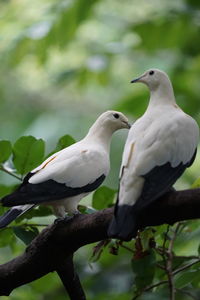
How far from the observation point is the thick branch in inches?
91.2

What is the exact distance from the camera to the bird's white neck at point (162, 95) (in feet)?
9.17

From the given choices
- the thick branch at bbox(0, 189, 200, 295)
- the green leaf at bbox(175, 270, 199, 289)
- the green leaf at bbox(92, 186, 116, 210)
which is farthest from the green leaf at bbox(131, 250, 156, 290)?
the thick branch at bbox(0, 189, 200, 295)

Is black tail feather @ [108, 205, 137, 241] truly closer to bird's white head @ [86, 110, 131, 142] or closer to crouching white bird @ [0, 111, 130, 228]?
crouching white bird @ [0, 111, 130, 228]

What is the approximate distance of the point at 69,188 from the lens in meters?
2.88

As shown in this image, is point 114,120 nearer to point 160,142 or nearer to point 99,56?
point 160,142

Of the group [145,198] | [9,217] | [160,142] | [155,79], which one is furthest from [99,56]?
[145,198]

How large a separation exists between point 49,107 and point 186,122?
752cm

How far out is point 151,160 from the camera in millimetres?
2461

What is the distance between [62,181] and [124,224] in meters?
0.65

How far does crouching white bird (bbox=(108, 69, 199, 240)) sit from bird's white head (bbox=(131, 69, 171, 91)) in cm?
14

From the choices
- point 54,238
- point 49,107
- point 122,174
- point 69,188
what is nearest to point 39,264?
point 54,238

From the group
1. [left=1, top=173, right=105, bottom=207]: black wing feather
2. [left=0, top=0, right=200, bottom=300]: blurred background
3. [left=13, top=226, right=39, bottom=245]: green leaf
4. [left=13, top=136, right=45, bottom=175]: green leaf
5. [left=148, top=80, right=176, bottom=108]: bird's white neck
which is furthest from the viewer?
[left=0, top=0, right=200, bottom=300]: blurred background

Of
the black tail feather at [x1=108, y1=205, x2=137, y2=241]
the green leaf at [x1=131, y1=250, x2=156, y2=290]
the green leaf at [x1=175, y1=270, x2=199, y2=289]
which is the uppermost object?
the black tail feather at [x1=108, y1=205, x2=137, y2=241]

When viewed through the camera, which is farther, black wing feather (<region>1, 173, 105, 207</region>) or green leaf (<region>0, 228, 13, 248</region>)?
green leaf (<region>0, 228, 13, 248</region>)
